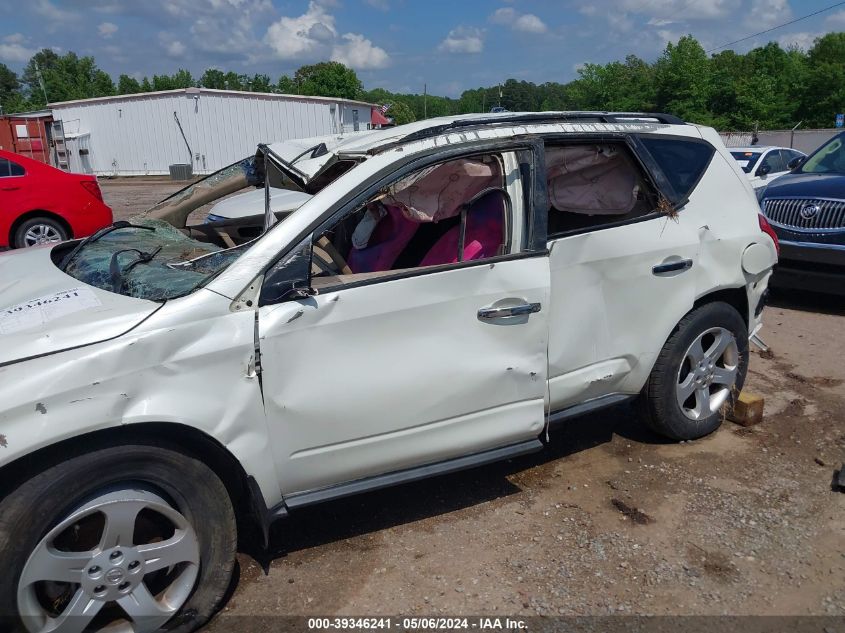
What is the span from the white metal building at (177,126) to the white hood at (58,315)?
30.3 meters

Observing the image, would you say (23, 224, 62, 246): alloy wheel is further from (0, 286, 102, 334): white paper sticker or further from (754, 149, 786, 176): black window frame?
(754, 149, 786, 176): black window frame

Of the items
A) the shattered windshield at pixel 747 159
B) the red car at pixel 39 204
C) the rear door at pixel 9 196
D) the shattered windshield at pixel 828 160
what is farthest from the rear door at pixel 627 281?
the shattered windshield at pixel 747 159

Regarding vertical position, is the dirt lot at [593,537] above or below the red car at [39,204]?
below

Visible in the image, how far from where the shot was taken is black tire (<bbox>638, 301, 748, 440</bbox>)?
3.79 meters

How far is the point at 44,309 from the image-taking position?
101 inches

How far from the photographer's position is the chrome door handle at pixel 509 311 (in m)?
2.99

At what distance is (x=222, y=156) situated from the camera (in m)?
32.6

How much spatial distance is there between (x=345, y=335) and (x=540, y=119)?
1.56 m

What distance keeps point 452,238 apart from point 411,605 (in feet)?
5.54

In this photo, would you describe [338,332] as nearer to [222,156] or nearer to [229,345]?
[229,345]

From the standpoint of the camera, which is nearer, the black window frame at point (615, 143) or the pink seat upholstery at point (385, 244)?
the black window frame at point (615, 143)

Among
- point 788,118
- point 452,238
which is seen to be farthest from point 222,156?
point 788,118

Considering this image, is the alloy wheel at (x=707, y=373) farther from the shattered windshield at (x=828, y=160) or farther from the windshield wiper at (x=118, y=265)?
the shattered windshield at (x=828, y=160)

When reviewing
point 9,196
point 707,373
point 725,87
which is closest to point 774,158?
point 707,373
